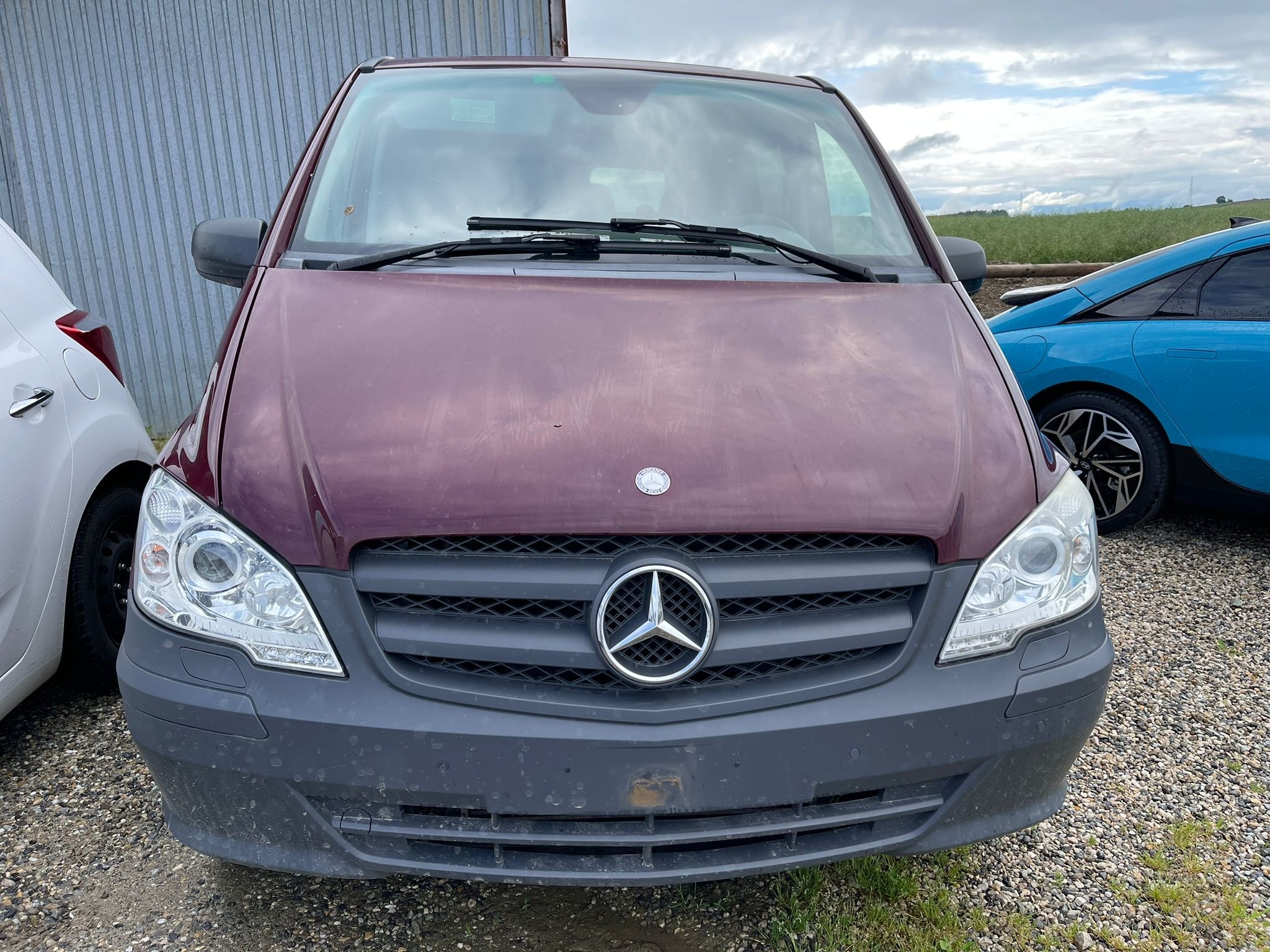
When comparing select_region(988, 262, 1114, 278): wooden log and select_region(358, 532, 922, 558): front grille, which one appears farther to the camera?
select_region(988, 262, 1114, 278): wooden log

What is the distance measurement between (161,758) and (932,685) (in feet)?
4.53

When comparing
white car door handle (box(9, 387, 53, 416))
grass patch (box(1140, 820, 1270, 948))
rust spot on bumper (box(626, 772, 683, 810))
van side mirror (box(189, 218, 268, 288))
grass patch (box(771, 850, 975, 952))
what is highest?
van side mirror (box(189, 218, 268, 288))

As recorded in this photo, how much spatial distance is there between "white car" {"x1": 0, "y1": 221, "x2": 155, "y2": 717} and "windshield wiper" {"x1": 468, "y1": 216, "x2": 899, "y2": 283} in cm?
138

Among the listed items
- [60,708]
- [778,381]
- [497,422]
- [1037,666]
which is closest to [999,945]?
[1037,666]

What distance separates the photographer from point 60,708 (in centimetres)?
307

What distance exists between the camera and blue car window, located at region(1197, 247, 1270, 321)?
423 centimetres

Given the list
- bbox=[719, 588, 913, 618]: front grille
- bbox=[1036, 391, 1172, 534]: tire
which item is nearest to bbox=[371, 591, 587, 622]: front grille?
bbox=[719, 588, 913, 618]: front grille

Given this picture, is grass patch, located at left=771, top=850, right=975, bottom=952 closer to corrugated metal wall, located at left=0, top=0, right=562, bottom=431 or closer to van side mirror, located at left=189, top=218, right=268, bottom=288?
van side mirror, located at left=189, top=218, right=268, bottom=288

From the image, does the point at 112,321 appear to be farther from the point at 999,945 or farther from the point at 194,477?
the point at 999,945

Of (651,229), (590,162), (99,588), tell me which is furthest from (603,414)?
(99,588)

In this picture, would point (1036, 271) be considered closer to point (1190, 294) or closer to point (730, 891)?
point (1190, 294)

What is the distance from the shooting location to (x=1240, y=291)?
169 inches

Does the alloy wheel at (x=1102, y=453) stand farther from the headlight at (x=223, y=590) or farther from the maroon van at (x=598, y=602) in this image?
the headlight at (x=223, y=590)

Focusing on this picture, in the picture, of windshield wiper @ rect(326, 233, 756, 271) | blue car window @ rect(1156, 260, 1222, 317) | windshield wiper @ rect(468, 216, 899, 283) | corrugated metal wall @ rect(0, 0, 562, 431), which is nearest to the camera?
windshield wiper @ rect(326, 233, 756, 271)
